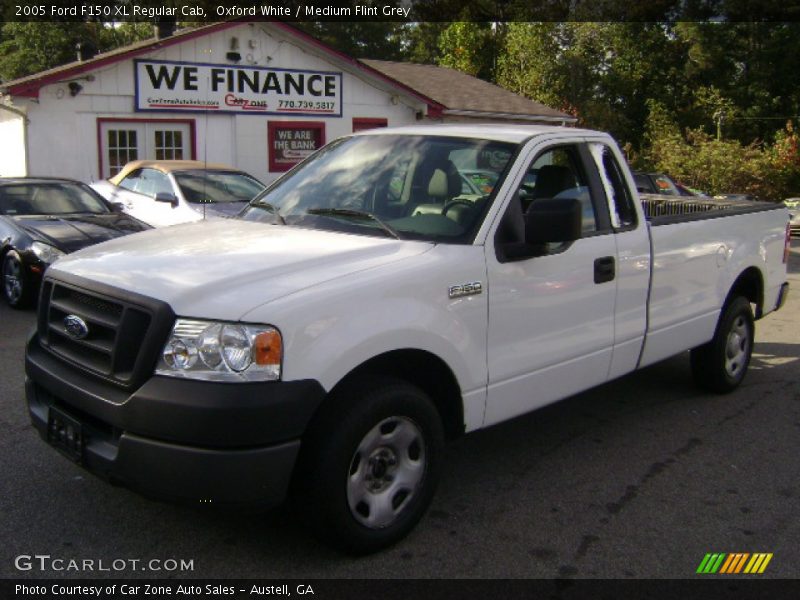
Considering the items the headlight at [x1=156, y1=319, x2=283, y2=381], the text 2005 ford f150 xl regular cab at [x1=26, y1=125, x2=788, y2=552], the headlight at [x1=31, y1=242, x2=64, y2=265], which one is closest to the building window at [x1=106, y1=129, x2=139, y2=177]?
the headlight at [x1=31, y1=242, x2=64, y2=265]

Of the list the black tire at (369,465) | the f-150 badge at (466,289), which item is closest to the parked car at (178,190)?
the f-150 badge at (466,289)

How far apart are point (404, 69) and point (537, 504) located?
23.4 m

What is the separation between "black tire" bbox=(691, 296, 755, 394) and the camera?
6.09 meters

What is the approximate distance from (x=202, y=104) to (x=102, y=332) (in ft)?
47.6

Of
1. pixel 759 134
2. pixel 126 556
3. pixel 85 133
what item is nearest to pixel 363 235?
pixel 126 556

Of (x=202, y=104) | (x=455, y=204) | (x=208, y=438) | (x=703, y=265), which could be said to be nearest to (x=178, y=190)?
(x=202, y=104)

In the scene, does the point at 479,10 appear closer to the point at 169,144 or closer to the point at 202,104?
the point at 202,104

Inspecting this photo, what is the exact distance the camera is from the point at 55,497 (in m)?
4.17

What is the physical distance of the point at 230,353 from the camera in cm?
316

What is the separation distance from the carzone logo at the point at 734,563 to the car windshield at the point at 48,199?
834 cm

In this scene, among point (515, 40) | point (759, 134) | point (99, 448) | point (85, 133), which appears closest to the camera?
point (99, 448)

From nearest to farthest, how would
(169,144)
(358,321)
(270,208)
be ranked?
(358,321) < (270,208) < (169,144)

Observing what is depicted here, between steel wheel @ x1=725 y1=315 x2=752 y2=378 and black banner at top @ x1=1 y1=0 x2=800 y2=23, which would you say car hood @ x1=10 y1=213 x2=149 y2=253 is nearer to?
steel wheel @ x1=725 y1=315 x2=752 y2=378

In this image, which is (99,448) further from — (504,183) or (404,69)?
(404,69)
